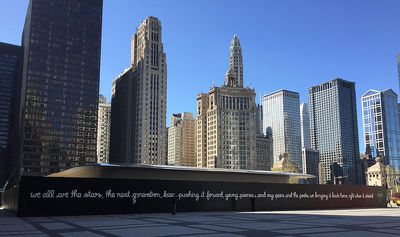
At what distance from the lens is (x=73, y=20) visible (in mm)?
189625

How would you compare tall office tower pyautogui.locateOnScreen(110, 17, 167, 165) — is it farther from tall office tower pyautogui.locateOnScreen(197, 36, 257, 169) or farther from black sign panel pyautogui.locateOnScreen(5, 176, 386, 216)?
black sign panel pyautogui.locateOnScreen(5, 176, 386, 216)

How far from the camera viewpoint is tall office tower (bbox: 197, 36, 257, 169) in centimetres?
18950

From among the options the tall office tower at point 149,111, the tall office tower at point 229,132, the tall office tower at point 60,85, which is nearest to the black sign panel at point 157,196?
the tall office tower at point 60,85

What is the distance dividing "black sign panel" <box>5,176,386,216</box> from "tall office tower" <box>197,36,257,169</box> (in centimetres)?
13734

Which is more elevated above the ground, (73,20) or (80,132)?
(73,20)

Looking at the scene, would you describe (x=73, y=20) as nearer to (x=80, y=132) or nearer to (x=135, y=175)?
(x=80, y=132)

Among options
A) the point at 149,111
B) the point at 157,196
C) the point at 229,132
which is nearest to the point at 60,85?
the point at 149,111

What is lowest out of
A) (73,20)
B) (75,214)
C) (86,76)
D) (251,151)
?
(75,214)

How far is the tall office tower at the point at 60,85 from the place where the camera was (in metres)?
168

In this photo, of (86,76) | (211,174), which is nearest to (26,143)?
(86,76)

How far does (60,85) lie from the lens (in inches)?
7057

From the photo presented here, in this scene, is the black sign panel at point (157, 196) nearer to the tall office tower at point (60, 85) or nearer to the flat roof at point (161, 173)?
the flat roof at point (161, 173)

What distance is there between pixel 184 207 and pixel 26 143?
5615 inches

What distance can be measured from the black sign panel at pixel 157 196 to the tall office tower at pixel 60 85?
136705mm
